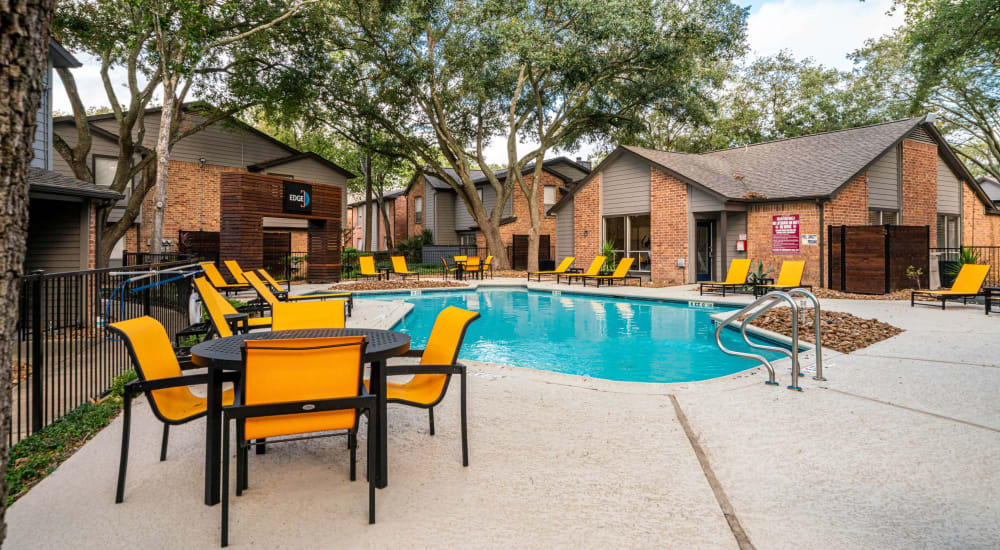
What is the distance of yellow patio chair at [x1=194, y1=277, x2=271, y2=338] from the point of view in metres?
4.23

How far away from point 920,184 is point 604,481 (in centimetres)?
2009

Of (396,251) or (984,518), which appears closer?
(984,518)

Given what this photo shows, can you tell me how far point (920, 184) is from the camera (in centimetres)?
1706

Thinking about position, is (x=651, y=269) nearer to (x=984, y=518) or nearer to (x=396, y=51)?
(x=396, y=51)

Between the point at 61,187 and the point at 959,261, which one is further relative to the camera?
the point at 959,261

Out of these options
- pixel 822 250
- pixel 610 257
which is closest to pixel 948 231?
pixel 822 250

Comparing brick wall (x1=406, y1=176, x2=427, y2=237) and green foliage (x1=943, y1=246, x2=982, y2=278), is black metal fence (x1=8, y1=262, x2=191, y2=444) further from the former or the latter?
brick wall (x1=406, y1=176, x2=427, y2=237)

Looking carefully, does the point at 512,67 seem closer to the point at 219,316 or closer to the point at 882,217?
the point at 882,217

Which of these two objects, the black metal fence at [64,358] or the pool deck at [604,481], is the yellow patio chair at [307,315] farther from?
the black metal fence at [64,358]

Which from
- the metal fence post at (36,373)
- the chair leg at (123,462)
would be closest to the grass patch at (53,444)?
the metal fence post at (36,373)

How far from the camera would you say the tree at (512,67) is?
17125 mm

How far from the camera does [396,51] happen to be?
63.0 feet

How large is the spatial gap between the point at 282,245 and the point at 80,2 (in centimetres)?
888

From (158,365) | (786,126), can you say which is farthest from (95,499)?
(786,126)
